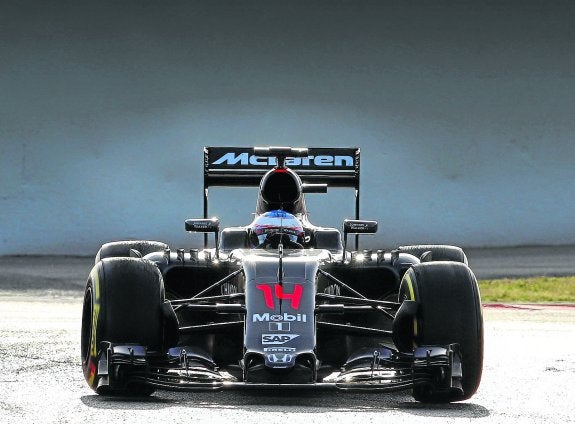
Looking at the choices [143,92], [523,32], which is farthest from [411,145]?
[143,92]

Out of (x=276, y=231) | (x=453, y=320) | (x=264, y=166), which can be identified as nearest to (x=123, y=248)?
(x=276, y=231)

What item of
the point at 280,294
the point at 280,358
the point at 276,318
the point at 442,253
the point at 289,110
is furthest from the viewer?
the point at 289,110

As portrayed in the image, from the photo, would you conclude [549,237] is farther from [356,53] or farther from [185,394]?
[185,394]

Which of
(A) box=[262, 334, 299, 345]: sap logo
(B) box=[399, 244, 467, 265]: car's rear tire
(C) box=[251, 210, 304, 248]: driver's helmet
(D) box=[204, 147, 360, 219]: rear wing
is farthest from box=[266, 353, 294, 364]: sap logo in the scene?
(D) box=[204, 147, 360, 219]: rear wing

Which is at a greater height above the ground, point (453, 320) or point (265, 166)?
point (265, 166)

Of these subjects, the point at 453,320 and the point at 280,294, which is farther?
the point at 280,294

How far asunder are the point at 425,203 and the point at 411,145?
0.96 m

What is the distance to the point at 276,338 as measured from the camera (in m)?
8.08

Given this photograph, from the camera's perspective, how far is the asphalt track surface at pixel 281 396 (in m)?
7.58

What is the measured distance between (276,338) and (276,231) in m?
2.06

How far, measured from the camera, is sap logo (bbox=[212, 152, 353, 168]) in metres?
12.0

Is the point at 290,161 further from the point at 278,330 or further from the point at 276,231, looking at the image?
the point at 278,330

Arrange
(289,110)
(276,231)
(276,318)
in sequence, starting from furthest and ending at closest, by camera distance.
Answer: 1. (289,110)
2. (276,231)
3. (276,318)

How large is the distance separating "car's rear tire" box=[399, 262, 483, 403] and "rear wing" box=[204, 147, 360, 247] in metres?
3.66
